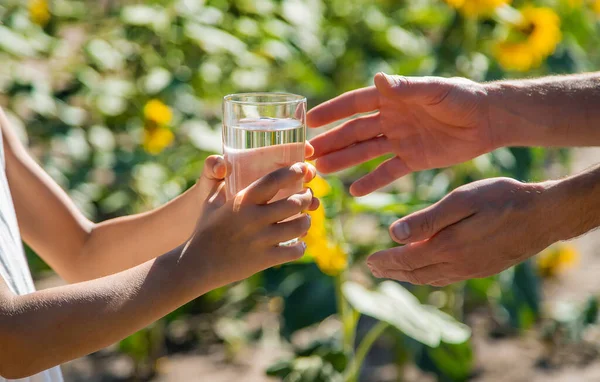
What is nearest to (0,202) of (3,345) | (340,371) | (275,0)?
(3,345)

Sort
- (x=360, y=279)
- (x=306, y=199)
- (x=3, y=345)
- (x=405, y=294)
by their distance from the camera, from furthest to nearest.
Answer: (x=360, y=279)
(x=405, y=294)
(x=306, y=199)
(x=3, y=345)

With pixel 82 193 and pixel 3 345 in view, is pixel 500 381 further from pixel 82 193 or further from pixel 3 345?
pixel 3 345

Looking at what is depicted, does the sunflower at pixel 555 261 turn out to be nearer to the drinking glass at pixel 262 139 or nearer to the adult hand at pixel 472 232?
the adult hand at pixel 472 232

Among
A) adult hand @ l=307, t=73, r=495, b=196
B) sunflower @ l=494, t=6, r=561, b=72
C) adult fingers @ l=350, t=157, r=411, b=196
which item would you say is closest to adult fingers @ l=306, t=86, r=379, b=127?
adult hand @ l=307, t=73, r=495, b=196

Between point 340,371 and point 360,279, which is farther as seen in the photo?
point 360,279

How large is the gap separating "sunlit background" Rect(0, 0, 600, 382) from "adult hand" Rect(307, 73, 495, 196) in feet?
2.83

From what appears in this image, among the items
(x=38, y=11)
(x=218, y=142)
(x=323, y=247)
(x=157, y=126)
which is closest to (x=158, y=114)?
(x=157, y=126)

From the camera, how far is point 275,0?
374cm

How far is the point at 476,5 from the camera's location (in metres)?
2.90

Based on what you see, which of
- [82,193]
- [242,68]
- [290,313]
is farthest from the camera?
[242,68]

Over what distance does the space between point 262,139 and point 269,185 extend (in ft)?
0.33

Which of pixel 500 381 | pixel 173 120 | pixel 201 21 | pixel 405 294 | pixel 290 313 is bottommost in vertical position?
pixel 500 381

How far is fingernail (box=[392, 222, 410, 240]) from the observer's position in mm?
1391

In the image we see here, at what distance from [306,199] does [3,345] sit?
1.59ft
